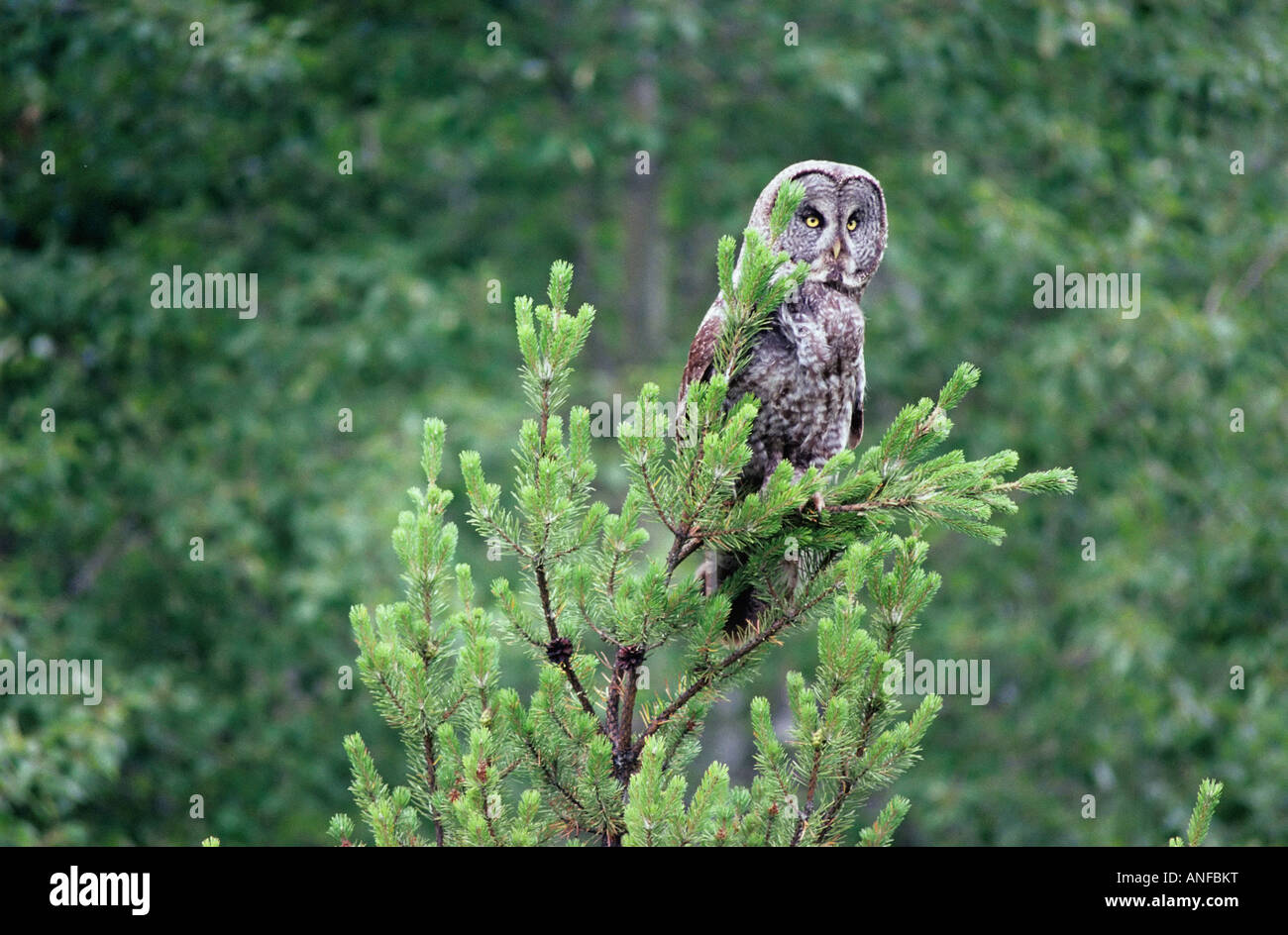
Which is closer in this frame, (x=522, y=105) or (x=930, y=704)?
(x=930, y=704)

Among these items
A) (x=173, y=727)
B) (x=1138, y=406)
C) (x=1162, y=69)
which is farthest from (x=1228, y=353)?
(x=173, y=727)

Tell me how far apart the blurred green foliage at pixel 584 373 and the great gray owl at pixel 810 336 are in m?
4.13

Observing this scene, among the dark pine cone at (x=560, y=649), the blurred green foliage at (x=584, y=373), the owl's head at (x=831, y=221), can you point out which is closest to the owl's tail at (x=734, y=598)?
the dark pine cone at (x=560, y=649)

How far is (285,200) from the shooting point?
898 cm

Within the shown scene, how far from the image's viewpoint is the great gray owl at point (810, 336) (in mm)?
3723

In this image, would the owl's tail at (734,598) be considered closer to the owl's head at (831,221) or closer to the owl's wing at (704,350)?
the owl's wing at (704,350)

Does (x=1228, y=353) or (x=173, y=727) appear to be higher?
(x=1228, y=353)

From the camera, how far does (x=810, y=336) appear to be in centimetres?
373

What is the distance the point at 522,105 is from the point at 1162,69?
14.2 ft

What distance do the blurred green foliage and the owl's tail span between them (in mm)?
4051

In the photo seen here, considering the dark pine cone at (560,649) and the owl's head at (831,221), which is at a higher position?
the owl's head at (831,221)

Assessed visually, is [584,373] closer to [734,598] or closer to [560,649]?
[734,598]
